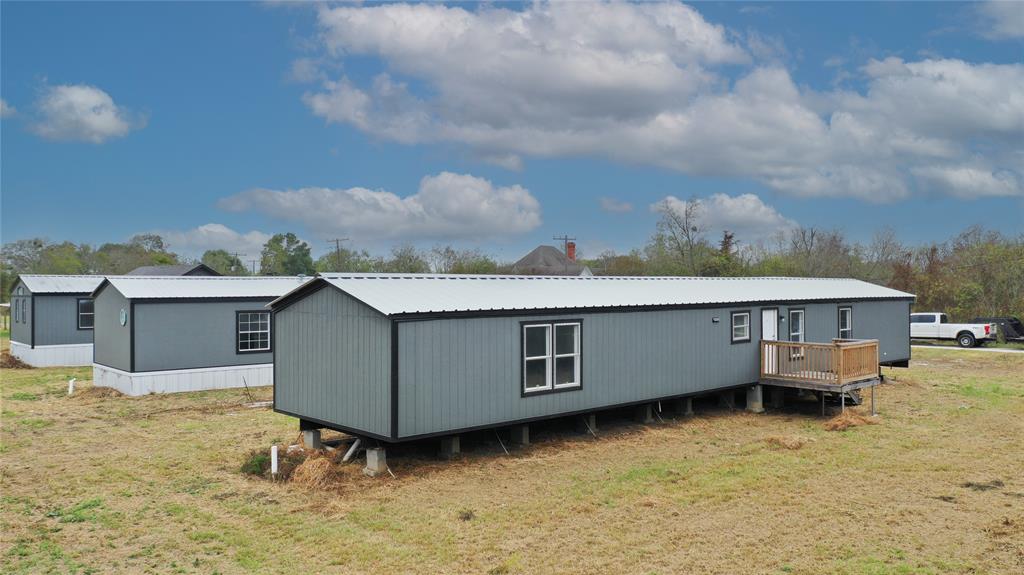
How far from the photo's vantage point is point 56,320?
27.5m

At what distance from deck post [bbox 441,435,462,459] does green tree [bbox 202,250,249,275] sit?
243 feet

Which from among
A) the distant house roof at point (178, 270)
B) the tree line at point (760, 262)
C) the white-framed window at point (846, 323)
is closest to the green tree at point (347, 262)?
the tree line at point (760, 262)

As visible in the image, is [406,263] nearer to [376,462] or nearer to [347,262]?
[347,262]

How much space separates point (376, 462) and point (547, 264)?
57.0m

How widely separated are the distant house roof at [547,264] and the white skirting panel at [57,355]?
3931 cm

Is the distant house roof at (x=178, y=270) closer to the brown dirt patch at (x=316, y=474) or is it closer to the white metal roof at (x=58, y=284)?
the white metal roof at (x=58, y=284)

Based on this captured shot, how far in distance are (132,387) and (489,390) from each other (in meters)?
12.6

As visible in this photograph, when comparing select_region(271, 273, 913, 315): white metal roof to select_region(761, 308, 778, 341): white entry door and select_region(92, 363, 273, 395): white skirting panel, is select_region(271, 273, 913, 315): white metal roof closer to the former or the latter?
select_region(761, 308, 778, 341): white entry door

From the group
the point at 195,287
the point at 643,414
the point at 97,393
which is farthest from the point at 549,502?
the point at 97,393

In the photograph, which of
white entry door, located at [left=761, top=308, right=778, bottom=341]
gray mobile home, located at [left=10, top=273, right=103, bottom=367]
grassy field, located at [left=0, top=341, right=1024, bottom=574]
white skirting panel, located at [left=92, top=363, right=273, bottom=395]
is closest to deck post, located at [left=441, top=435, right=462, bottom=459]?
grassy field, located at [left=0, top=341, right=1024, bottom=574]

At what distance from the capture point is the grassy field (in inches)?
317

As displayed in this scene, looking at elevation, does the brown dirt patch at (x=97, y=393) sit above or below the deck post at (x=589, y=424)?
below

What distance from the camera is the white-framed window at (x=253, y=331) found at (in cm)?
2188

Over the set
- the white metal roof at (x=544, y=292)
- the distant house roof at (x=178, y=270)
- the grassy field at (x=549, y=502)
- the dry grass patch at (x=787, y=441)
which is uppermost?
the distant house roof at (x=178, y=270)
